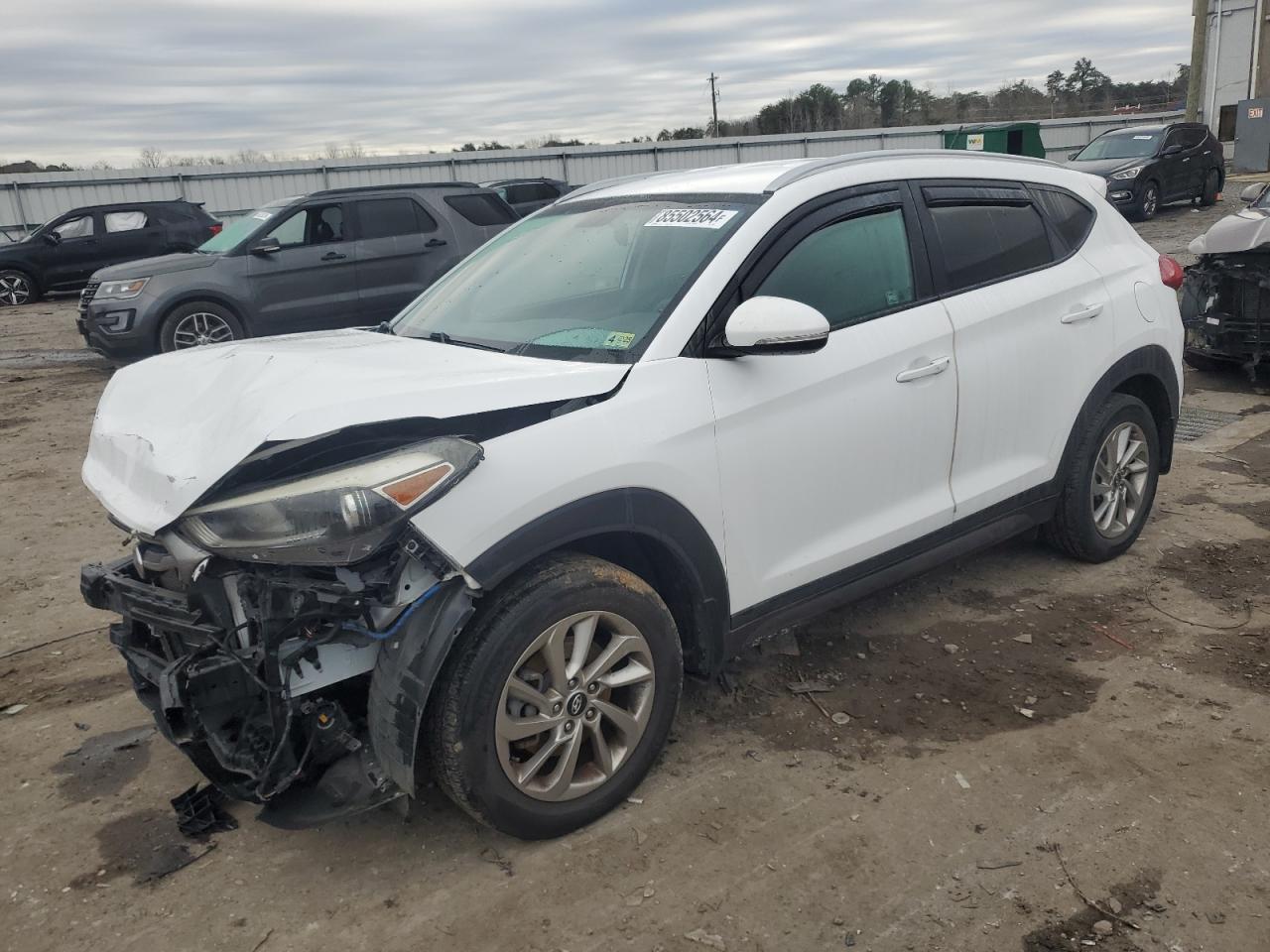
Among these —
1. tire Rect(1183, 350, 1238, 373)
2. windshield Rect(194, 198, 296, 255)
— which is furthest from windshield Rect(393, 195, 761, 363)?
windshield Rect(194, 198, 296, 255)

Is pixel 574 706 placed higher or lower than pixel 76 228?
lower

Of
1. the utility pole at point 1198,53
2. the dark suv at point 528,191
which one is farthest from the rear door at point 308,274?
the utility pole at point 1198,53

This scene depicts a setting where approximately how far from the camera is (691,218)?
3.41 meters

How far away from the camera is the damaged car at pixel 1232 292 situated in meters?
7.55

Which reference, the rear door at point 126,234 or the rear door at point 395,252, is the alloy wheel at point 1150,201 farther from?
the rear door at point 126,234

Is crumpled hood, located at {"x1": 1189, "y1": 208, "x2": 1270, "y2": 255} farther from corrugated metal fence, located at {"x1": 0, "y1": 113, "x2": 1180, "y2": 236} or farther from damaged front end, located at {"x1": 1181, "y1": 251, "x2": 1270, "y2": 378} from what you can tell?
corrugated metal fence, located at {"x1": 0, "y1": 113, "x2": 1180, "y2": 236}

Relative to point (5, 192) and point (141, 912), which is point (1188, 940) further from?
point (5, 192)

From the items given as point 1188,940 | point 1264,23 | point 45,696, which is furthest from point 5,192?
point 1264,23

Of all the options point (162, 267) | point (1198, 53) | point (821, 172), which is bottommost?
point (162, 267)

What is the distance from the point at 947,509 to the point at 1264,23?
32.5 m

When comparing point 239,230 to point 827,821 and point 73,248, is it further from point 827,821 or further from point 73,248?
point 827,821

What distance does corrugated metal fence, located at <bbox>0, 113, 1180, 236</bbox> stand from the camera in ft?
76.4

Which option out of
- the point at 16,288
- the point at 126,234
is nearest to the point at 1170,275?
the point at 126,234

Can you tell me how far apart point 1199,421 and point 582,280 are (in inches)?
222
